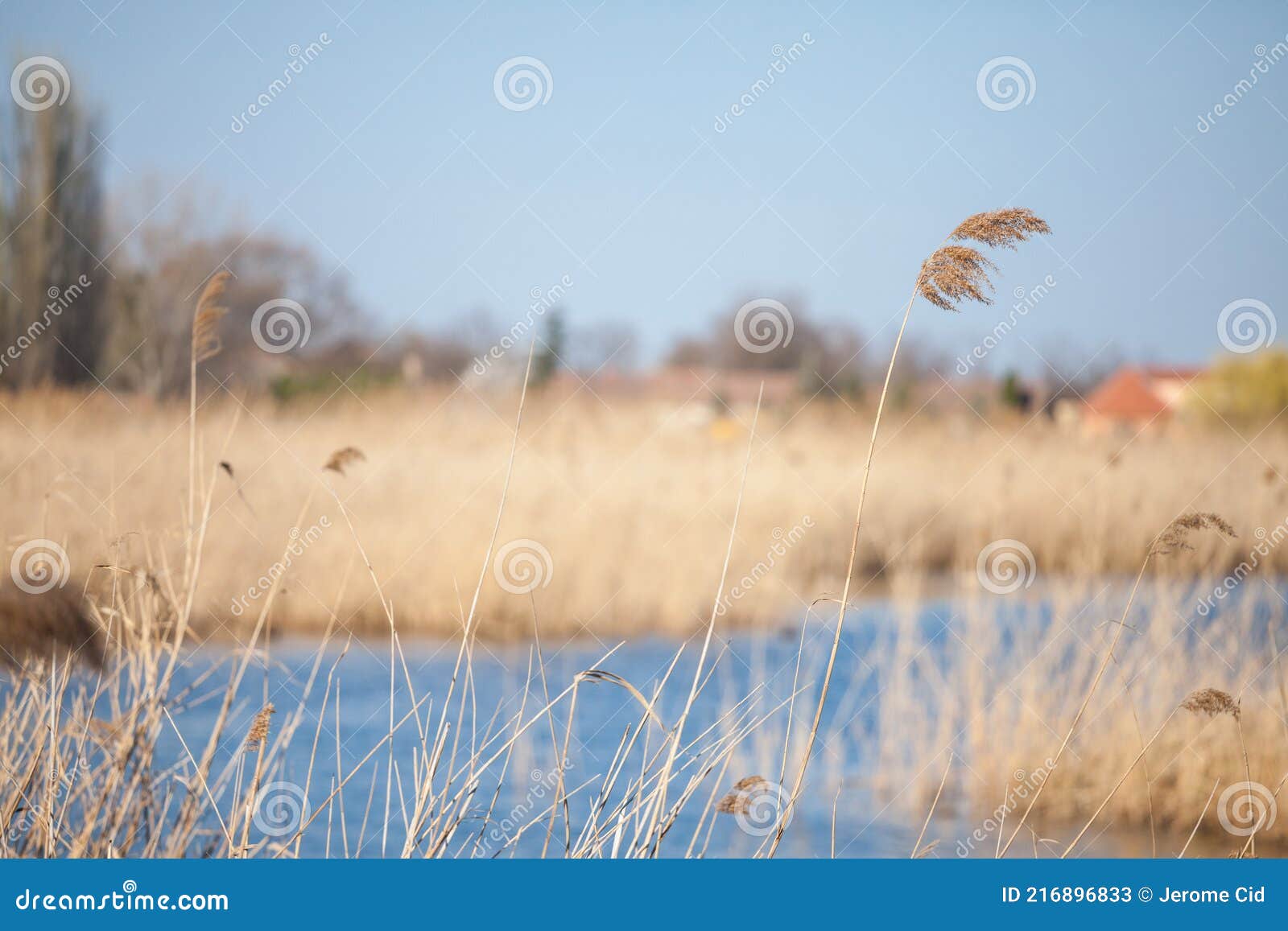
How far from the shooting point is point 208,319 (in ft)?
7.42

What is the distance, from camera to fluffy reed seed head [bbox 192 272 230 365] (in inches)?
86.6

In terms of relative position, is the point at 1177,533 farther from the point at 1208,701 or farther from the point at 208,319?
the point at 208,319

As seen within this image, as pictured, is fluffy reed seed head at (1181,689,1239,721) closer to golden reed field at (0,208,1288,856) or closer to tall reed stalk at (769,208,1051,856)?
golden reed field at (0,208,1288,856)

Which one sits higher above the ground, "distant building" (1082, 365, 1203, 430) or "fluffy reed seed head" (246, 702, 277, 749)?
"distant building" (1082, 365, 1203, 430)

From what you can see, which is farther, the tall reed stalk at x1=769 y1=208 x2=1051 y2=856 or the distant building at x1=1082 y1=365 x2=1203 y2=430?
the distant building at x1=1082 y1=365 x2=1203 y2=430

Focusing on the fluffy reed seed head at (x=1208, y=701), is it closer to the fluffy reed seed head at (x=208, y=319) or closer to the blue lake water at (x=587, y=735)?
the blue lake water at (x=587, y=735)

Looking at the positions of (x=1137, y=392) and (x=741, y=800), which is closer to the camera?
(x=741, y=800)

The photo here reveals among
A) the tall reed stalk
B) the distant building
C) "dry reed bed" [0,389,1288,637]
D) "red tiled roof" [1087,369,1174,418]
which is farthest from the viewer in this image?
"red tiled roof" [1087,369,1174,418]

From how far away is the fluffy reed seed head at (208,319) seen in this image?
7.22 ft

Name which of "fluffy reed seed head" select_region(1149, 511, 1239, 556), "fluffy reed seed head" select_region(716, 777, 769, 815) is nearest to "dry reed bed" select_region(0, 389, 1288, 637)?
"fluffy reed seed head" select_region(1149, 511, 1239, 556)

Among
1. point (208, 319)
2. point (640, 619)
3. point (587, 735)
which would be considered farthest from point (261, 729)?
point (640, 619)

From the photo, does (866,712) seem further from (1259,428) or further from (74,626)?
(1259,428)
